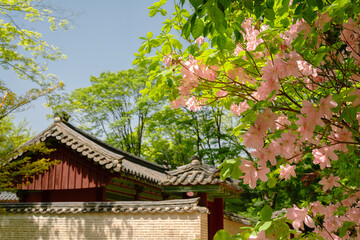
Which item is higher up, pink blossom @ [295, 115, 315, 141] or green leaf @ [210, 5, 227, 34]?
green leaf @ [210, 5, 227, 34]

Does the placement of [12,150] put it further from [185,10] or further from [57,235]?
[185,10]

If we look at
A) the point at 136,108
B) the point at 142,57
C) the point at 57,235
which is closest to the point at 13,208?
the point at 57,235

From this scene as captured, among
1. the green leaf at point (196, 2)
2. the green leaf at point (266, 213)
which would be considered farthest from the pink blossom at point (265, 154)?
the green leaf at point (196, 2)

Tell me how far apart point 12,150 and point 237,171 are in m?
9.93

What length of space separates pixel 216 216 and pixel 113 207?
13.1 feet

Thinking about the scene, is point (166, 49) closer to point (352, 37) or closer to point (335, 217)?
point (352, 37)

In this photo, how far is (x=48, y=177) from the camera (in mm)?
11969

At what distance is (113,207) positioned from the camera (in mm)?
9586

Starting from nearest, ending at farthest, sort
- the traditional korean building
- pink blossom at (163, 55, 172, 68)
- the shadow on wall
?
pink blossom at (163, 55, 172, 68)
the traditional korean building
the shadow on wall

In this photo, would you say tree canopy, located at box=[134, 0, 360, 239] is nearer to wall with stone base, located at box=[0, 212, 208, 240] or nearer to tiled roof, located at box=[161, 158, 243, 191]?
tiled roof, located at box=[161, 158, 243, 191]

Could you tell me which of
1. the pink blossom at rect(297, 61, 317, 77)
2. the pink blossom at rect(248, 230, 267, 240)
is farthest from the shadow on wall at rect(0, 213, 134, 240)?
the pink blossom at rect(297, 61, 317, 77)

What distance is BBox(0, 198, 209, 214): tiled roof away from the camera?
9016 mm

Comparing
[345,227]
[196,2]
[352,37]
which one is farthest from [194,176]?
[196,2]

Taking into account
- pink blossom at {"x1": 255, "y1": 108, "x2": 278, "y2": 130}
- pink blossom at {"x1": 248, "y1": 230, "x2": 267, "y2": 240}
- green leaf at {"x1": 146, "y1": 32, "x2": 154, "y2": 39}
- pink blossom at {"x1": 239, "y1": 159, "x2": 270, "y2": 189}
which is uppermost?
green leaf at {"x1": 146, "y1": 32, "x2": 154, "y2": 39}
